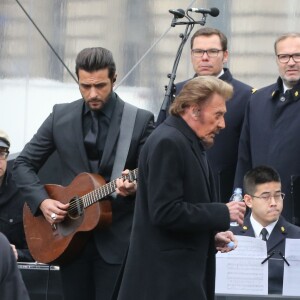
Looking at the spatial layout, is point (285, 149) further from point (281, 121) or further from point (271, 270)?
point (271, 270)

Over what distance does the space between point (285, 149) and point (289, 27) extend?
2.03 m

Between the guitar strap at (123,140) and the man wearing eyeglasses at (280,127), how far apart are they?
1019mm

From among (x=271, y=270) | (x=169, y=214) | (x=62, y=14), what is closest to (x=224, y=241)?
(x=169, y=214)

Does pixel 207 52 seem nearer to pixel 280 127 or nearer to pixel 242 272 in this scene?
pixel 280 127

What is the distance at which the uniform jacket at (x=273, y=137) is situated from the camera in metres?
6.64

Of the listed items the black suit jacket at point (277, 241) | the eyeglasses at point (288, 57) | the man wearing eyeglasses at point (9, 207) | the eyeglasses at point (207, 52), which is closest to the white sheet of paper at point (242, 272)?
the black suit jacket at point (277, 241)

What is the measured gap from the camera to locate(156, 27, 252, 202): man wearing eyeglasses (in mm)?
6980

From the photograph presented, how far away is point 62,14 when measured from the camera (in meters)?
8.98

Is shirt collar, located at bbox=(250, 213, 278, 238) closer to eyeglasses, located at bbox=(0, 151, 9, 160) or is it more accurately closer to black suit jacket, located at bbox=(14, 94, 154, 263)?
black suit jacket, located at bbox=(14, 94, 154, 263)

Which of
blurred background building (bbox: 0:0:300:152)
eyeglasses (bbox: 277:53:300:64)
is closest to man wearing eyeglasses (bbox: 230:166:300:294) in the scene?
eyeglasses (bbox: 277:53:300:64)

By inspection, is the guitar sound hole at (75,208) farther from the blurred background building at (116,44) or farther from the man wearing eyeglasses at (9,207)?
the blurred background building at (116,44)

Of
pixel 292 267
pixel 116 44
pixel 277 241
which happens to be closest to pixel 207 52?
pixel 277 241

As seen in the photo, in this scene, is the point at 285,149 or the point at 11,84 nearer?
the point at 285,149

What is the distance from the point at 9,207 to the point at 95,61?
1686 millimetres
